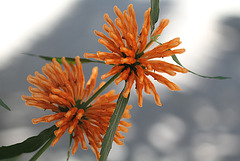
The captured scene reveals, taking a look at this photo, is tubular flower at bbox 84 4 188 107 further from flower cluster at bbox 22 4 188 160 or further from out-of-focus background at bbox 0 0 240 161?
out-of-focus background at bbox 0 0 240 161

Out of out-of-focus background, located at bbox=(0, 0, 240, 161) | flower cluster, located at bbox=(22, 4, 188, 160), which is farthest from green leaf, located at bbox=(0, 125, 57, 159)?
out-of-focus background, located at bbox=(0, 0, 240, 161)

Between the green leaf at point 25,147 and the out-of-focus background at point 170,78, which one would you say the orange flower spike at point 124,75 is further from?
the out-of-focus background at point 170,78

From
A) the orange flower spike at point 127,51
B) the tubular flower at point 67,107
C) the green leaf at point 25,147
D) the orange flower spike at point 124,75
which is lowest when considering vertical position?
the green leaf at point 25,147

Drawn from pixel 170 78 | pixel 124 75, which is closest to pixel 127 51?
pixel 124 75

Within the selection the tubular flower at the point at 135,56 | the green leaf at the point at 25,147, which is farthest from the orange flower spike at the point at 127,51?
the green leaf at the point at 25,147

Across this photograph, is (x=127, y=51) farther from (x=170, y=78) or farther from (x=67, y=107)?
(x=170, y=78)

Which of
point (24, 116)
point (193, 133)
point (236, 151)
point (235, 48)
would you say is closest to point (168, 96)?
point (193, 133)
